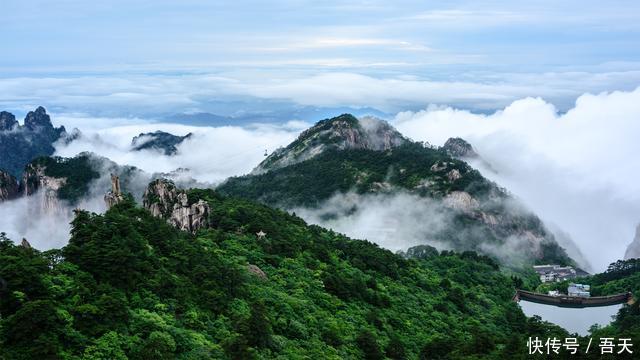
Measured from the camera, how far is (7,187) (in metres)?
156

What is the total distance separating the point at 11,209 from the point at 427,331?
121 m

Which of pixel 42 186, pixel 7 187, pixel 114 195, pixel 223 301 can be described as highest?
pixel 42 186

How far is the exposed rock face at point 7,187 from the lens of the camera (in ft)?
499

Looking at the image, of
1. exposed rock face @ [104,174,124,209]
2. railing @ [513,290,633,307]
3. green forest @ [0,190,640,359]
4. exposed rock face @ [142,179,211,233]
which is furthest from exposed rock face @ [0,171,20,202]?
railing @ [513,290,633,307]

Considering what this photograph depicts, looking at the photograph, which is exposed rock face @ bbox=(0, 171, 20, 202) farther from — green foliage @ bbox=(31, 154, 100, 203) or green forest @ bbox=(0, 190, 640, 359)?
green forest @ bbox=(0, 190, 640, 359)

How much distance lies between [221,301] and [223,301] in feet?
0.66

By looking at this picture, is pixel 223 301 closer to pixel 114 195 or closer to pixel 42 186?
pixel 114 195

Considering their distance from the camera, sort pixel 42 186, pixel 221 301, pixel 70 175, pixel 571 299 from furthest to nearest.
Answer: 1. pixel 70 175
2. pixel 42 186
3. pixel 571 299
4. pixel 221 301

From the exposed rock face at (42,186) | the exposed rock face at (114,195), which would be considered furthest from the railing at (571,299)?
the exposed rock face at (42,186)

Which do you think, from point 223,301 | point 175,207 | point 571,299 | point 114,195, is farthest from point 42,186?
point 223,301

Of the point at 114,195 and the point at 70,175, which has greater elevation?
the point at 70,175

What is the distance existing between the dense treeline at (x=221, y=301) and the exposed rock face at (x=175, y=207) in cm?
215

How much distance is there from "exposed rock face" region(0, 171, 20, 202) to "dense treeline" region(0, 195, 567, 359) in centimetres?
7966

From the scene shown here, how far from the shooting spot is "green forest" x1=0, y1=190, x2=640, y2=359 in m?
36.7
